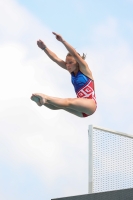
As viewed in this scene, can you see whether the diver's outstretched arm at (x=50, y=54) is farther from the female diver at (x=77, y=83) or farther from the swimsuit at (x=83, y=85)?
the swimsuit at (x=83, y=85)

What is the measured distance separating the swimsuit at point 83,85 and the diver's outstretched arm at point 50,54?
0.50m

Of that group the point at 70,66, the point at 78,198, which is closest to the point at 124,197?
the point at 78,198

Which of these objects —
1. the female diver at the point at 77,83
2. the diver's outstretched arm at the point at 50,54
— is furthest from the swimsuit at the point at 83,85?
the diver's outstretched arm at the point at 50,54

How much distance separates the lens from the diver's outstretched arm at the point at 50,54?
1262 centimetres

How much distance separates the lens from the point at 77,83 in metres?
12.3

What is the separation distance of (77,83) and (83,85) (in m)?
0.13

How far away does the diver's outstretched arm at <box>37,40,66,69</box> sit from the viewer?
1262 cm

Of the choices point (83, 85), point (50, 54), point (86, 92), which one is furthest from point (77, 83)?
point (50, 54)

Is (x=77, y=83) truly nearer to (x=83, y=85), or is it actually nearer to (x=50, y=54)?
(x=83, y=85)

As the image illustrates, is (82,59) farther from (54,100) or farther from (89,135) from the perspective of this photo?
(89,135)

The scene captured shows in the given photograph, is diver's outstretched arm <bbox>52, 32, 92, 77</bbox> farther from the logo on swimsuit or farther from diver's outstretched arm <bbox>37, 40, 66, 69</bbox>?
diver's outstretched arm <bbox>37, 40, 66, 69</bbox>

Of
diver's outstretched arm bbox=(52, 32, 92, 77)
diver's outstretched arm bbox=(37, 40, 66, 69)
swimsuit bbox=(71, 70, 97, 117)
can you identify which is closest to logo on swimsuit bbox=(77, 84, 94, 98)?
swimsuit bbox=(71, 70, 97, 117)

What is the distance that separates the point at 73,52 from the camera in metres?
11.6

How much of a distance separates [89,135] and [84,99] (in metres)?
2.14
